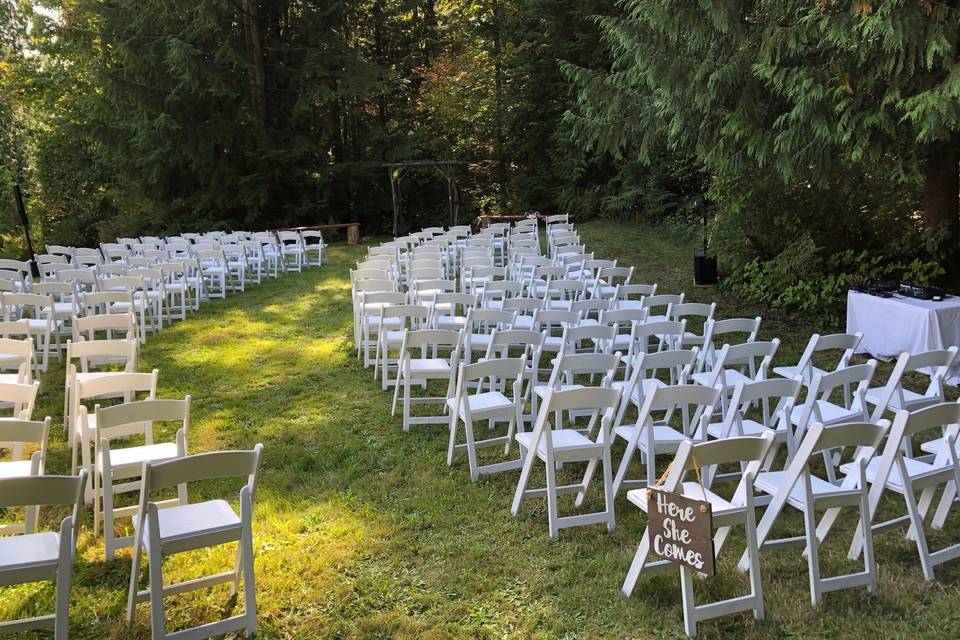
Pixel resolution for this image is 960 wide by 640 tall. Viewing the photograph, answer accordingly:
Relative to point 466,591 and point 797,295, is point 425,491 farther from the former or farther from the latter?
point 797,295

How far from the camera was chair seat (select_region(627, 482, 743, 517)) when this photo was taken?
326 centimetres

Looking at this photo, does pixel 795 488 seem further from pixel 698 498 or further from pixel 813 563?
pixel 698 498

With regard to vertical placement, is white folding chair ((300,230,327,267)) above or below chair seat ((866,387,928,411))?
above

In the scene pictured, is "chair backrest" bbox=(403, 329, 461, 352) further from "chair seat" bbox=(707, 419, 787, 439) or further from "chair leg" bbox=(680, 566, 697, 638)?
"chair leg" bbox=(680, 566, 697, 638)

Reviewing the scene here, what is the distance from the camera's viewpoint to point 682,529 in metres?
2.98

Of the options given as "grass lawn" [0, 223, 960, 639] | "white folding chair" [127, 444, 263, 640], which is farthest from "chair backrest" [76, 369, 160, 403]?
"white folding chair" [127, 444, 263, 640]

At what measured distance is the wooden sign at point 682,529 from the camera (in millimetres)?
2859

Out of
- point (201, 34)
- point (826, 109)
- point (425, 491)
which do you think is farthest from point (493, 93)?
point (425, 491)

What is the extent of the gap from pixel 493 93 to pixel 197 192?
411 inches

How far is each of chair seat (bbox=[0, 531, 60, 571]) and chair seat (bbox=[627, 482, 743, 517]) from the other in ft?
8.16

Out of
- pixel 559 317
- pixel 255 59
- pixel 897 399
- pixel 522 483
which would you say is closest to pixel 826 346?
pixel 897 399

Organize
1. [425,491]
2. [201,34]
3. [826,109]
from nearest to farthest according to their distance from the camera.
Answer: [425,491]
[826,109]
[201,34]

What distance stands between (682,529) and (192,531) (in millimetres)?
2052

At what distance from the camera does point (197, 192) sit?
944 inches
